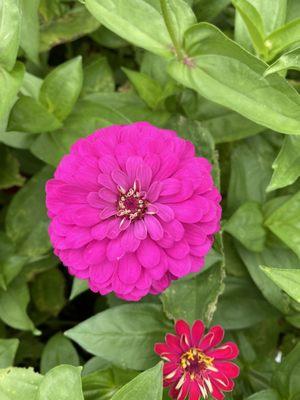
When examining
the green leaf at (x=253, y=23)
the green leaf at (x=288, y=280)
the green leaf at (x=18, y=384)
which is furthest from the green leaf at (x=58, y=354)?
the green leaf at (x=253, y=23)

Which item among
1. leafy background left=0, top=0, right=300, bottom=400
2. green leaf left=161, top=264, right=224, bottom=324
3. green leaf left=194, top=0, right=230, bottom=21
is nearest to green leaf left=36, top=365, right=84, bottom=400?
leafy background left=0, top=0, right=300, bottom=400

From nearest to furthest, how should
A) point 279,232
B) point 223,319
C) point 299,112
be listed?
point 299,112, point 279,232, point 223,319

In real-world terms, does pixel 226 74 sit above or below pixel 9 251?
above

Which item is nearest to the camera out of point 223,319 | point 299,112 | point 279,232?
point 299,112

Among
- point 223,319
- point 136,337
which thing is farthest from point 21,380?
point 223,319

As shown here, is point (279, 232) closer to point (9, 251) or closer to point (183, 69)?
point (183, 69)

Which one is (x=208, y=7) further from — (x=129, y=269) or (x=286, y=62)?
(x=129, y=269)

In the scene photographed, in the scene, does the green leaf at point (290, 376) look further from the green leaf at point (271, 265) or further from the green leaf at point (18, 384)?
the green leaf at point (18, 384)
